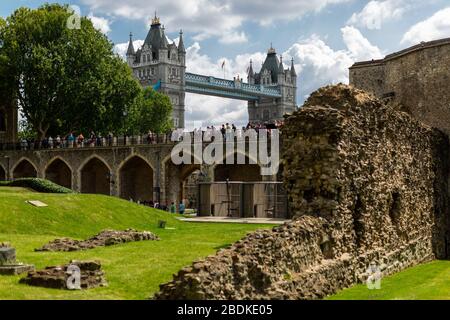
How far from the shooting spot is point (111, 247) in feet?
54.1

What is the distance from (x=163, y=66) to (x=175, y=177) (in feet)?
240

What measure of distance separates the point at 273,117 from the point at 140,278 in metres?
140

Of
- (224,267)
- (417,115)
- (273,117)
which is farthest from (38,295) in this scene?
(273,117)

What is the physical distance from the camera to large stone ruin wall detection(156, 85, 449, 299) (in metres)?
9.84

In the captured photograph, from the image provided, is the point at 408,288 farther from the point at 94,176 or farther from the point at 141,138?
the point at 94,176

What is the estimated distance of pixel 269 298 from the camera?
10.0m

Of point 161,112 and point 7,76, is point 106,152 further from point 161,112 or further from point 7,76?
point 161,112

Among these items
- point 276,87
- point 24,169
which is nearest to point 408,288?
point 24,169

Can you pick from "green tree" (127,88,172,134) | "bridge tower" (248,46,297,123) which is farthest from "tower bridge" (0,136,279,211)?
"bridge tower" (248,46,297,123)

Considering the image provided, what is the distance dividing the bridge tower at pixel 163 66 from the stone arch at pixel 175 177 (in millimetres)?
71041

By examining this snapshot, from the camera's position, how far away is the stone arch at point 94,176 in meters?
50.2

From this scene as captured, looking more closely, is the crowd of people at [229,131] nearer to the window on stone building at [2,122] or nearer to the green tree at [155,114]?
the window on stone building at [2,122]

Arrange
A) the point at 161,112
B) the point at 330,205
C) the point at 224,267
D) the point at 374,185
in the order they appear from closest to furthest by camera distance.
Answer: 1. the point at 224,267
2. the point at 330,205
3. the point at 374,185
4. the point at 161,112
